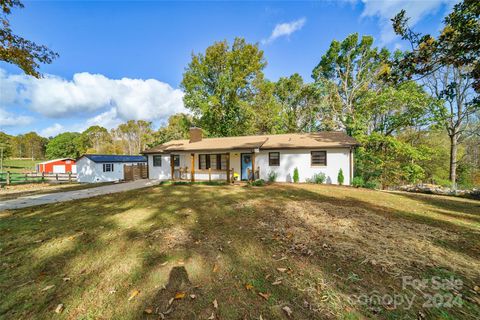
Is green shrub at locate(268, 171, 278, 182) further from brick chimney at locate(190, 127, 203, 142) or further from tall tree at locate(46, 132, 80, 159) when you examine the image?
tall tree at locate(46, 132, 80, 159)

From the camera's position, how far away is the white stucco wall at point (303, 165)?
13.3 metres

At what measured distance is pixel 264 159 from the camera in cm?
1520

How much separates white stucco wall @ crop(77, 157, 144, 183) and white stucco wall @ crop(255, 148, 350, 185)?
1610cm

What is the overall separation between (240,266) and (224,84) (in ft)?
79.0

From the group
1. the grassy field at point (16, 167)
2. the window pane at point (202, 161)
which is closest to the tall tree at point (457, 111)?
the window pane at point (202, 161)

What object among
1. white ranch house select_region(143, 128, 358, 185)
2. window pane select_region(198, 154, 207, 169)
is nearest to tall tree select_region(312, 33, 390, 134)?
white ranch house select_region(143, 128, 358, 185)

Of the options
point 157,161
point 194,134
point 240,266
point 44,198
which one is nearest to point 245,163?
point 194,134

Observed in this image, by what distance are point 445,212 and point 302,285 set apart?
744 centimetres

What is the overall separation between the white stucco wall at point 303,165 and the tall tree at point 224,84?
38.0 ft

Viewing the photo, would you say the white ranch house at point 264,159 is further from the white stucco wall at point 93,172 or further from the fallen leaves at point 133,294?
the fallen leaves at point 133,294

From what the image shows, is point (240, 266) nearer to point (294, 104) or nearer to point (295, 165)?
point (295, 165)

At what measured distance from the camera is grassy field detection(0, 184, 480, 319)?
2.50m

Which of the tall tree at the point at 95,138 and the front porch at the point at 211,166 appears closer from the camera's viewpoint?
the front porch at the point at 211,166

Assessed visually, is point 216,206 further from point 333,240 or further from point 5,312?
point 5,312
